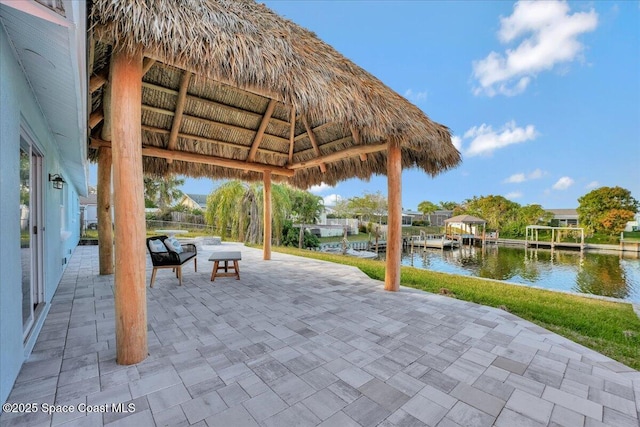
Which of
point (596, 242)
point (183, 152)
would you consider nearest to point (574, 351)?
point (183, 152)

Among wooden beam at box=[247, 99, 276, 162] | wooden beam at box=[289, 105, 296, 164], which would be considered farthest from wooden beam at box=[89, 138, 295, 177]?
wooden beam at box=[289, 105, 296, 164]

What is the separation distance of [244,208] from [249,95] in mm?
8852

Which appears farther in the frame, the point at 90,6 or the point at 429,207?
the point at 429,207

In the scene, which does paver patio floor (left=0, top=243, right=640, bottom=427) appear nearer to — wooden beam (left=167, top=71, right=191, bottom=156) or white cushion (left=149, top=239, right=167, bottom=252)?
white cushion (left=149, top=239, right=167, bottom=252)

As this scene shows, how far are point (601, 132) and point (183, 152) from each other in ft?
126

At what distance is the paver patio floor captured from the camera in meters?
1.73

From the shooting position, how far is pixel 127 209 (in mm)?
2266

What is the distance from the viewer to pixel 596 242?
2428cm

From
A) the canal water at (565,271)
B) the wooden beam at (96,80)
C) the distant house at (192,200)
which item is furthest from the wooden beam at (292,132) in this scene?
the distant house at (192,200)

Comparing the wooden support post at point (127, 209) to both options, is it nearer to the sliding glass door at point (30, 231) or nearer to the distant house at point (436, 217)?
the sliding glass door at point (30, 231)

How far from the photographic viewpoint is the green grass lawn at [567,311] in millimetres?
2986

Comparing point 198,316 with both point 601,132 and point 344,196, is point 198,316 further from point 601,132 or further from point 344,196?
point 601,132

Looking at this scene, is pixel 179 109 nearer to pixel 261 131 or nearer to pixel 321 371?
pixel 261 131

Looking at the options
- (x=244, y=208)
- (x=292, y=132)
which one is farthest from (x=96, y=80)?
(x=244, y=208)
